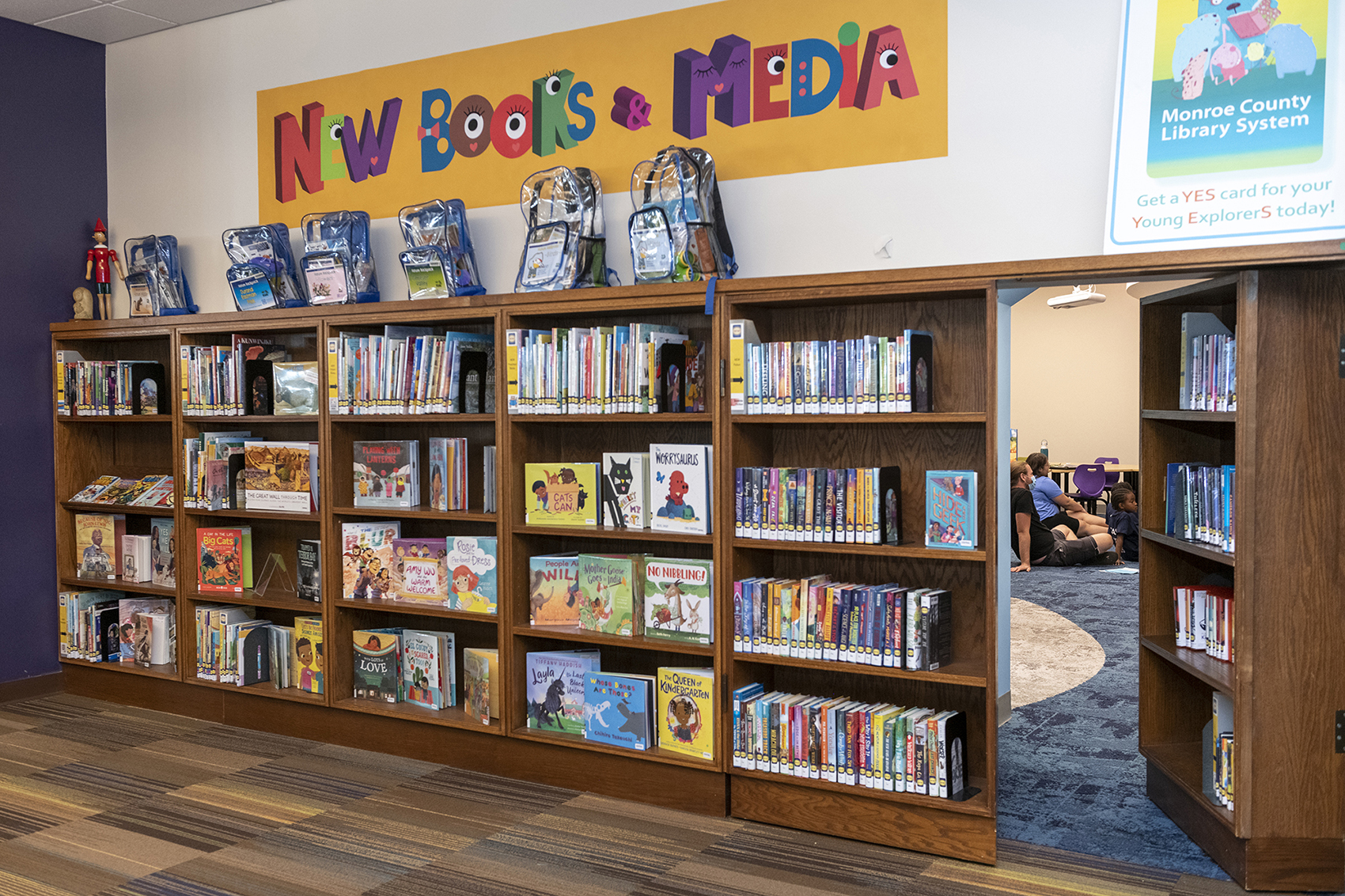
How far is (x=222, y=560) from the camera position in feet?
16.7

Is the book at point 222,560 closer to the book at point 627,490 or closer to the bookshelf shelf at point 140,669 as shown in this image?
the bookshelf shelf at point 140,669

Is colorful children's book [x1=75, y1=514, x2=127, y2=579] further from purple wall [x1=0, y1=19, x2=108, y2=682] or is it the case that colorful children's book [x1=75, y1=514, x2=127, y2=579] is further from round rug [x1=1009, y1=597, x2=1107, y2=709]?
round rug [x1=1009, y1=597, x2=1107, y2=709]

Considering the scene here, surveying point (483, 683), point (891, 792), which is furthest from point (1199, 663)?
point (483, 683)

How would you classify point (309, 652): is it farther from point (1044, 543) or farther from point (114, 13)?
point (1044, 543)

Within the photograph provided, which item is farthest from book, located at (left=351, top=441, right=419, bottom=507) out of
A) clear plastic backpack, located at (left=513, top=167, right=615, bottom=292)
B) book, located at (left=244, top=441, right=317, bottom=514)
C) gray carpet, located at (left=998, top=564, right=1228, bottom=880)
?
gray carpet, located at (left=998, top=564, right=1228, bottom=880)

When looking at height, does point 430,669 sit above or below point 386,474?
below

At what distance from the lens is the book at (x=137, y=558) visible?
5422 millimetres

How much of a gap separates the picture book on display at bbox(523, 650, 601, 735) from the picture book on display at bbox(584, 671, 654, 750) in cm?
5

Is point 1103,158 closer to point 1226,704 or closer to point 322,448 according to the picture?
point 1226,704

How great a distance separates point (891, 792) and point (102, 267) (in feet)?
16.0

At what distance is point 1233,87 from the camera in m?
3.11

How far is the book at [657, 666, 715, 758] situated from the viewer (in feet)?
12.7

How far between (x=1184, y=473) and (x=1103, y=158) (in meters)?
1.12

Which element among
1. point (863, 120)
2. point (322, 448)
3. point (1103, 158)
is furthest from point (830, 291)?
point (322, 448)
